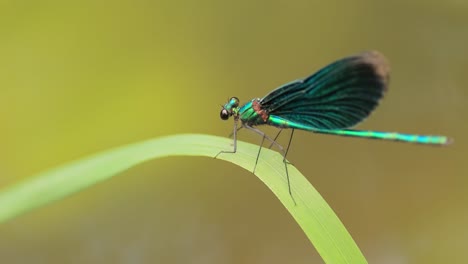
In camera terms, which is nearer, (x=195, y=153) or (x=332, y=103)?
(x=195, y=153)

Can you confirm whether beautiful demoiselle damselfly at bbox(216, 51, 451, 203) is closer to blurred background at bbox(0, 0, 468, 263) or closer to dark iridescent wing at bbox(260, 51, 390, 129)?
dark iridescent wing at bbox(260, 51, 390, 129)

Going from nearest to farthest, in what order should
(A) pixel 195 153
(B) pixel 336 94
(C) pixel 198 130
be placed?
(A) pixel 195 153
(B) pixel 336 94
(C) pixel 198 130

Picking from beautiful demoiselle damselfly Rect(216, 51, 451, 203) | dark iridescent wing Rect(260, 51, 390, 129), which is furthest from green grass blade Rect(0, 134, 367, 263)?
dark iridescent wing Rect(260, 51, 390, 129)

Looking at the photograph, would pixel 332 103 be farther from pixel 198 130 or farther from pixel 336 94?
pixel 198 130

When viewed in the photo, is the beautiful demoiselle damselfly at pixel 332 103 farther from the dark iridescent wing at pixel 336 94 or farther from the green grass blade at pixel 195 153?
the green grass blade at pixel 195 153

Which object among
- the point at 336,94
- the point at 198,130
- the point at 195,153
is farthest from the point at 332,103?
the point at 198,130
